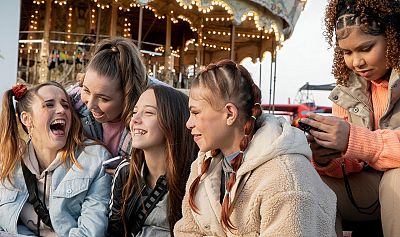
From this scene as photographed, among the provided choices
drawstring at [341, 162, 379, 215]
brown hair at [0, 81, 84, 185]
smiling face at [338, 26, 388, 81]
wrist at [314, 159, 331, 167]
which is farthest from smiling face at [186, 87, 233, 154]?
brown hair at [0, 81, 84, 185]

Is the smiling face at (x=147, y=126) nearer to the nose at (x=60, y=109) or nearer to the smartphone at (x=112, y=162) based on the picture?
the smartphone at (x=112, y=162)

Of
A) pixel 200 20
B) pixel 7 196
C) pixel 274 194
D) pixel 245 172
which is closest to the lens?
pixel 274 194

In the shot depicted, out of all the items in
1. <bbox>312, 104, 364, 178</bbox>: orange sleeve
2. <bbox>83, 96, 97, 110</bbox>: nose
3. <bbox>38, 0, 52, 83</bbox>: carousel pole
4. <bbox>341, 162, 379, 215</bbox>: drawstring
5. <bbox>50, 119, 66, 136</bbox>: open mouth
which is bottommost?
<bbox>341, 162, 379, 215</bbox>: drawstring

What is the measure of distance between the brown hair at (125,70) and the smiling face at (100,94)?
0.03m

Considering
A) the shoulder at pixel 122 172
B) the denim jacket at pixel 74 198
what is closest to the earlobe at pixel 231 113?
the shoulder at pixel 122 172

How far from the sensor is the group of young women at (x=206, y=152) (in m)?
1.88

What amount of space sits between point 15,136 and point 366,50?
191cm

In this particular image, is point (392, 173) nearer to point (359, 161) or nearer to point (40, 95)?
point (359, 161)

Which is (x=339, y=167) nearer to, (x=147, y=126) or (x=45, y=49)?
(x=147, y=126)

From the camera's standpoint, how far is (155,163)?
8.59 feet

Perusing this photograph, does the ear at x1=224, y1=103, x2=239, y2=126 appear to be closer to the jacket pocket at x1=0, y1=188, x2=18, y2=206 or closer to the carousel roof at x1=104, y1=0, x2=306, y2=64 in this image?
the jacket pocket at x1=0, y1=188, x2=18, y2=206

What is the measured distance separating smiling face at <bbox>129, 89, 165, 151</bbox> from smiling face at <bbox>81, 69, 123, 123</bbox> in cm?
40

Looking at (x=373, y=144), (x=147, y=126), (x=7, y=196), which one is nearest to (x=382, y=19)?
(x=373, y=144)

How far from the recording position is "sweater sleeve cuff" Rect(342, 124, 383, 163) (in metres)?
2.05
